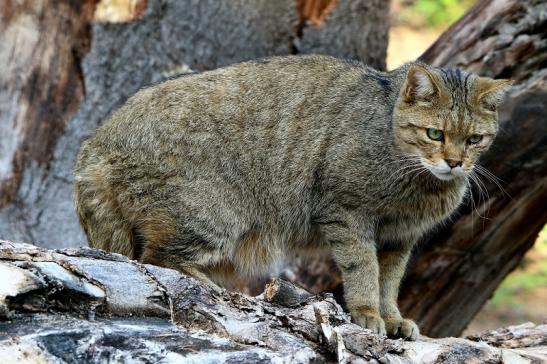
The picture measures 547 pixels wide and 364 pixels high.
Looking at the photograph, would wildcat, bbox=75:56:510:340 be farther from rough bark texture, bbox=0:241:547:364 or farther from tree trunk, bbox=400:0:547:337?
rough bark texture, bbox=0:241:547:364

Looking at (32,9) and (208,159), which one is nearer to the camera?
(208,159)

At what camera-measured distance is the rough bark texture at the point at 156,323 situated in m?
2.97

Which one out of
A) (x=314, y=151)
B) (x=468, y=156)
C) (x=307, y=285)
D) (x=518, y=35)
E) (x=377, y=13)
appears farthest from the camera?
(x=377, y=13)

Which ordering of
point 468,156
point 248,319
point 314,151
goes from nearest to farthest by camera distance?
point 248,319 → point 468,156 → point 314,151

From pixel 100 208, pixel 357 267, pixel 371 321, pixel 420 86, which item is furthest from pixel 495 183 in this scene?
pixel 100 208

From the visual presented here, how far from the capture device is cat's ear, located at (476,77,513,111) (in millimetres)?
4672

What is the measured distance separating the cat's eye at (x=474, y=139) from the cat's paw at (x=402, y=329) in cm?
105

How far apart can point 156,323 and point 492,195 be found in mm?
3082

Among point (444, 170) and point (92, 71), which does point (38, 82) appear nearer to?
point (92, 71)

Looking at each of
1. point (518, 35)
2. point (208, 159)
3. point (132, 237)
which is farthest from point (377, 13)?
point (132, 237)

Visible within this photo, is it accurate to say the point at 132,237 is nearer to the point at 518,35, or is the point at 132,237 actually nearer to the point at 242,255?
the point at 242,255

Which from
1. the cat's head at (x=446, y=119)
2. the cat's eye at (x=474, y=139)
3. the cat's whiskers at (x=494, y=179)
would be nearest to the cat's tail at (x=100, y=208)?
the cat's head at (x=446, y=119)

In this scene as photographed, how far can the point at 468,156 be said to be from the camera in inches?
184

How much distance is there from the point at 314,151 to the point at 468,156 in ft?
2.93
